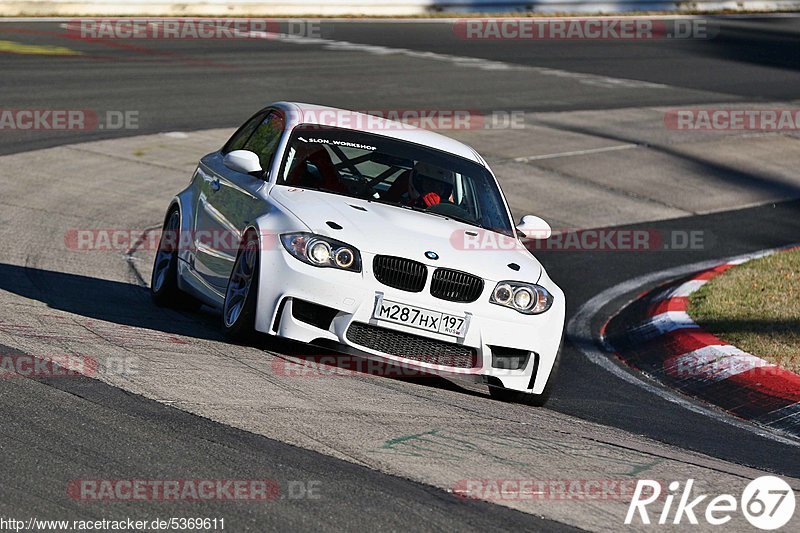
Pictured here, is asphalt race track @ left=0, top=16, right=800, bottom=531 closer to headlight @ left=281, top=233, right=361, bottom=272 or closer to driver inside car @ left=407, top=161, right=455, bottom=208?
headlight @ left=281, top=233, right=361, bottom=272

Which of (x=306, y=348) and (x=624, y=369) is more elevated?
(x=306, y=348)

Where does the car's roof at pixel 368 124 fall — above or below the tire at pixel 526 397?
above

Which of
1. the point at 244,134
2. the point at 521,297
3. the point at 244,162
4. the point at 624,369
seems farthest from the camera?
the point at 244,134

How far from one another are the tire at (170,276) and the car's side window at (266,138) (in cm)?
82

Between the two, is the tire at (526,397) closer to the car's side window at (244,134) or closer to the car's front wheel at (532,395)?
the car's front wheel at (532,395)

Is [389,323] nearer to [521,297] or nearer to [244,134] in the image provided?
[521,297]

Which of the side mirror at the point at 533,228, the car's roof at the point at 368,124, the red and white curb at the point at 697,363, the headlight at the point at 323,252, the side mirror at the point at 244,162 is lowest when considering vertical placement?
the red and white curb at the point at 697,363

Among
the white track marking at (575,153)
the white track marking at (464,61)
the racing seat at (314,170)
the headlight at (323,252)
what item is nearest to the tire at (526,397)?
the headlight at (323,252)

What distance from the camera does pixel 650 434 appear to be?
7.00m

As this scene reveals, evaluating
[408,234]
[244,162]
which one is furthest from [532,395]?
[244,162]

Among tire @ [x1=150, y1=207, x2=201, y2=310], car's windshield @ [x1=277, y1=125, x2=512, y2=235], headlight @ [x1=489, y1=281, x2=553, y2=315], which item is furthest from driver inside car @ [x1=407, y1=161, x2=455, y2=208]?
tire @ [x1=150, y1=207, x2=201, y2=310]

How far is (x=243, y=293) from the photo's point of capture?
755 centimetres

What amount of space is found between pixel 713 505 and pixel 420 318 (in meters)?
2.24

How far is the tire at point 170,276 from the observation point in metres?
9.13
